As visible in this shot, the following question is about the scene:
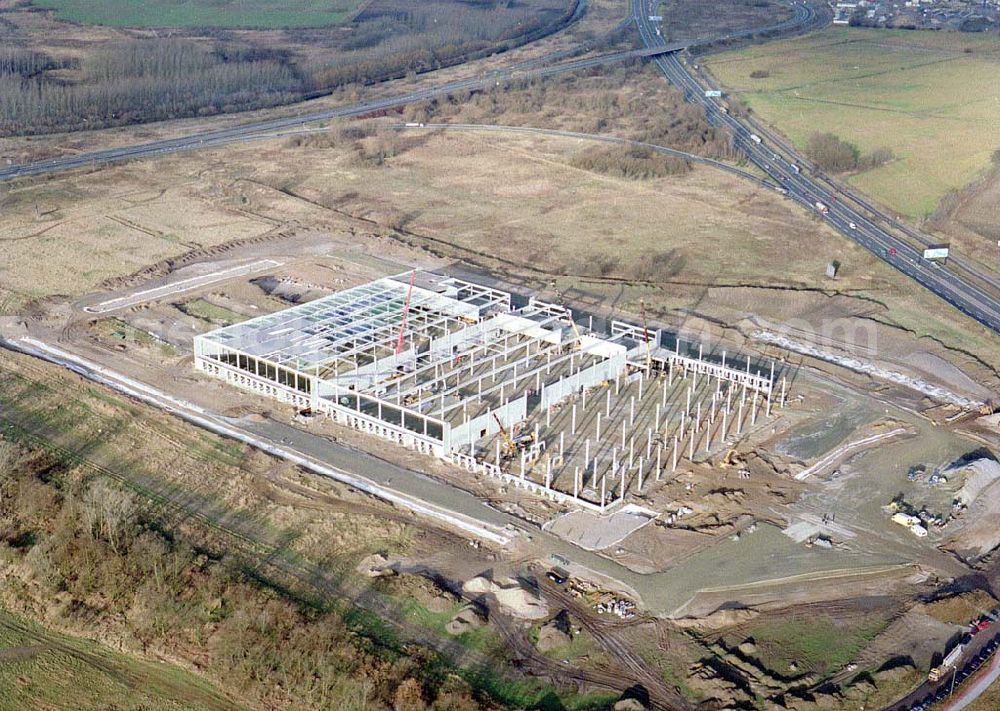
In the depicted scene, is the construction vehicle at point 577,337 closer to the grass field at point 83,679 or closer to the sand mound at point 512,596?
the sand mound at point 512,596

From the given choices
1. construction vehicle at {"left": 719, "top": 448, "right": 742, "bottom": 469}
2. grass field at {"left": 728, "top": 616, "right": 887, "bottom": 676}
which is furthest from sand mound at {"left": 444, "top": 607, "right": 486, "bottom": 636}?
construction vehicle at {"left": 719, "top": 448, "right": 742, "bottom": 469}

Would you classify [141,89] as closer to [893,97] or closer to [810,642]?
[893,97]

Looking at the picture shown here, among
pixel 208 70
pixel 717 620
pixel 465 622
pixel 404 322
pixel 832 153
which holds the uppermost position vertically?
pixel 208 70

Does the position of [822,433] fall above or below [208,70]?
below

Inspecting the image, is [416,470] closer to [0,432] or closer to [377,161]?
[0,432]

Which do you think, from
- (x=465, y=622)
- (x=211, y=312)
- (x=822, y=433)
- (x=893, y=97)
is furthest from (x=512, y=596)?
(x=893, y=97)

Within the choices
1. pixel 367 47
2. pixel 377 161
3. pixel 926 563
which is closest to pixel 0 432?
pixel 926 563
